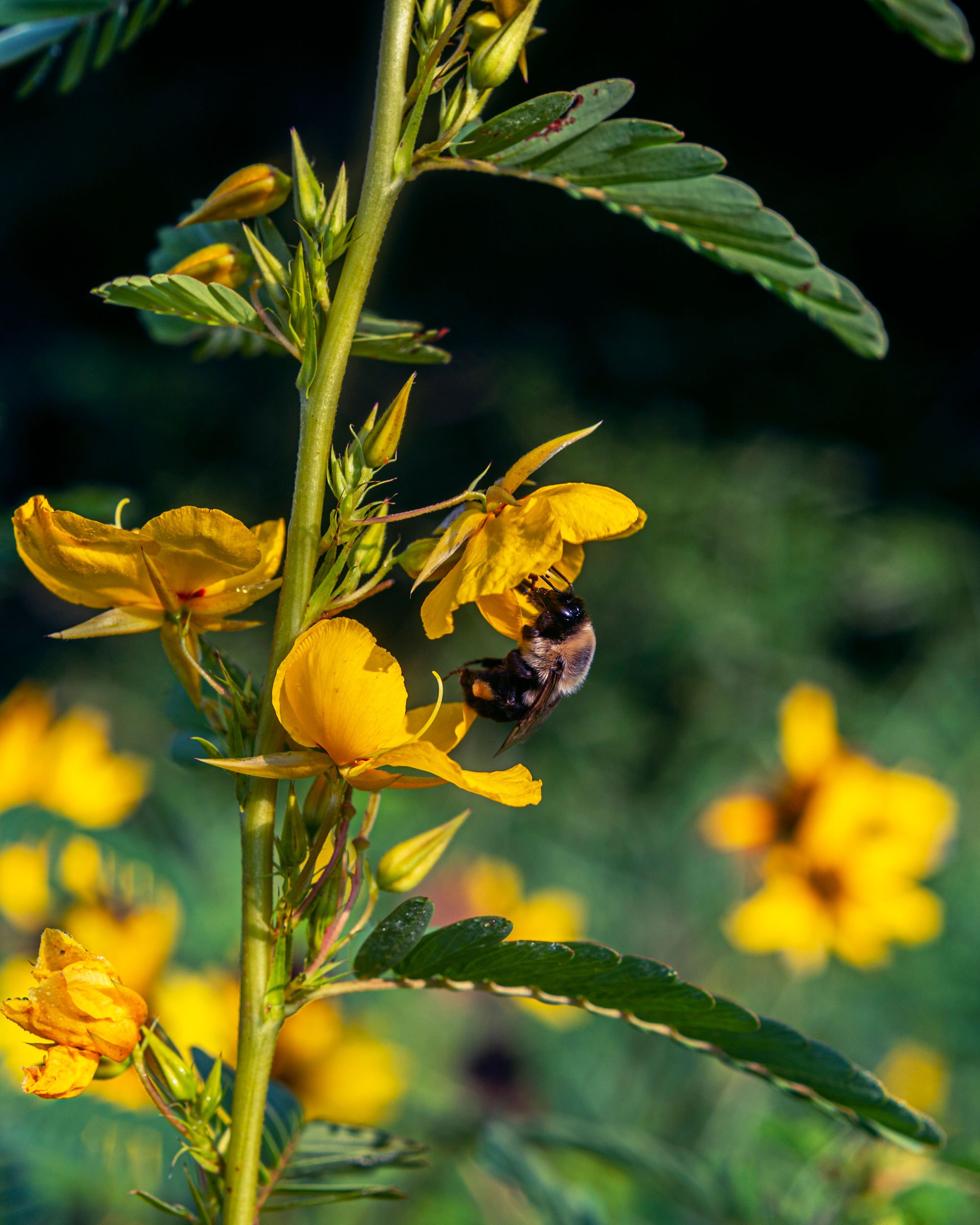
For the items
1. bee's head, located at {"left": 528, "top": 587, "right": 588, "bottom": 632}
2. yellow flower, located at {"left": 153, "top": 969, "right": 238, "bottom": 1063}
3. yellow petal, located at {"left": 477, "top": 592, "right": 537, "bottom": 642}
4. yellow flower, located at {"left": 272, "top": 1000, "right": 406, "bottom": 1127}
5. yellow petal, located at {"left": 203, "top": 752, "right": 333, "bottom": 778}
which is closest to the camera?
yellow petal, located at {"left": 203, "top": 752, "right": 333, "bottom": 778}

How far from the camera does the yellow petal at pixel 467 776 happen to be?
35cm

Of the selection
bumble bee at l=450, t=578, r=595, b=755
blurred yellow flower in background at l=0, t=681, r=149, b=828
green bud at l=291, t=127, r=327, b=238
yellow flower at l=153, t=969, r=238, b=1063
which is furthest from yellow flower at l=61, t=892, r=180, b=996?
green bud at l=291, t=127, r=327, b=238

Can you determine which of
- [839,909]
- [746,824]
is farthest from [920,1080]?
[746,824]

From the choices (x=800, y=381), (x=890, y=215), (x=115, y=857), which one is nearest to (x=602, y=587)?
(x=800, y=381)

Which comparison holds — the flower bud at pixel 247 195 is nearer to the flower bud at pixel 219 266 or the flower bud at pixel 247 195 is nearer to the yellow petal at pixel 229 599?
the flower bud at pixel 219 266

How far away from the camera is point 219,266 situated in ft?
1.43

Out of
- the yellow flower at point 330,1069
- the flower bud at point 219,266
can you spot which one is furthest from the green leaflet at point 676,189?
the yellow flower at point 330,1069

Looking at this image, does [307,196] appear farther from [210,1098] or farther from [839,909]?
[839,909]

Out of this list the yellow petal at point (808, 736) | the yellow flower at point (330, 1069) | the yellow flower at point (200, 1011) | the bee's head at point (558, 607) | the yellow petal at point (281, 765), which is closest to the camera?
the yellow petal at point (281, 765)

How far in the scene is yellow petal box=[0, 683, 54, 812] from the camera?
120 centimetres

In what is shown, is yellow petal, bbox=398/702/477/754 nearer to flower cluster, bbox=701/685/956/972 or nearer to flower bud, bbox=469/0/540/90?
flower bud, bbox=469/0/540/90

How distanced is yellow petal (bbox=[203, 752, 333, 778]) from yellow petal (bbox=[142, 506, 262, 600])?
0.08m

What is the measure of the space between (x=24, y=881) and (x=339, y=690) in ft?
2.84

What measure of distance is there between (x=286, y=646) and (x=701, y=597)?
325cm
